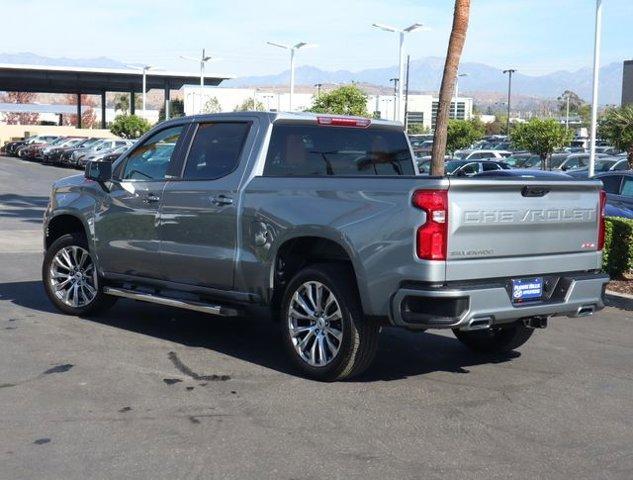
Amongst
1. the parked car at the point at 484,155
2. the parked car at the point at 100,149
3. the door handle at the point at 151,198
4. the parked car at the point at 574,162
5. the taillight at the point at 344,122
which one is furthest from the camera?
the parked car at the point at 100,149

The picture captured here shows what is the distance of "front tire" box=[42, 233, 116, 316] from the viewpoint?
912 cm

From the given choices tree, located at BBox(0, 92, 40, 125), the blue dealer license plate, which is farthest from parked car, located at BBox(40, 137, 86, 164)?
tree, located at BBox(0, 92, 40, 125)

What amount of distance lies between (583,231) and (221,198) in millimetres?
2895

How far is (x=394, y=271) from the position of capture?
6.26 m

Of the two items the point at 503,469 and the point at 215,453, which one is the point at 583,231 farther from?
the point at 215,453

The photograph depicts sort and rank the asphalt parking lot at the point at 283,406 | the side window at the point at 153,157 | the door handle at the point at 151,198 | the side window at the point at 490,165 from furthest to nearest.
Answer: the side window at the point at 490,165 → the side window at the point at 153,157 → the door handle at the point at 151,198 → the asphalt parking lot at the point at 283,406

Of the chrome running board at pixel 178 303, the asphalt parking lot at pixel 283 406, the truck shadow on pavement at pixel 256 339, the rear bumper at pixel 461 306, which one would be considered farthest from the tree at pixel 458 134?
the rear bumper at pixel 461 306

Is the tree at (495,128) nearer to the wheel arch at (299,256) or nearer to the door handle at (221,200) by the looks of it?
the door handle at (221,200)

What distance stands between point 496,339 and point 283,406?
245 cm

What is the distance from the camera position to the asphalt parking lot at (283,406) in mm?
5141

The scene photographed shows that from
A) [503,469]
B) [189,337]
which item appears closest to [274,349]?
[189,337]

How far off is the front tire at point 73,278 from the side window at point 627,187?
10.8 m

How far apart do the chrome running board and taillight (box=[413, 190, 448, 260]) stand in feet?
6.68

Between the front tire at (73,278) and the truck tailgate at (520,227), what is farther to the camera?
the front tire at (73,278)
